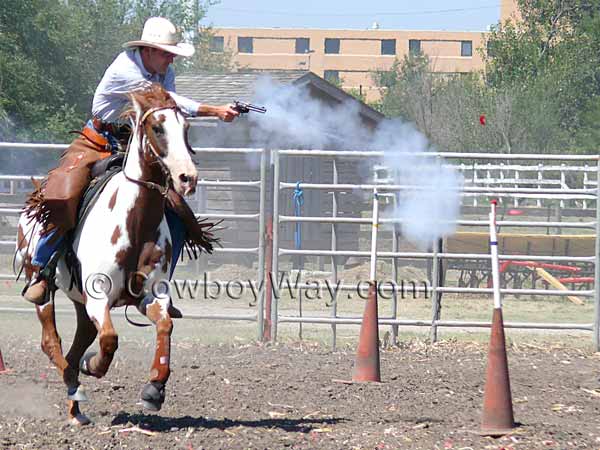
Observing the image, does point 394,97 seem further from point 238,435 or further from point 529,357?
point 238,435

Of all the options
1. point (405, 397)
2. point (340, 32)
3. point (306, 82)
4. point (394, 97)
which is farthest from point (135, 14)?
point (340, 32)

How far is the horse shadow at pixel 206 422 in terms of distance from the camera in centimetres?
680

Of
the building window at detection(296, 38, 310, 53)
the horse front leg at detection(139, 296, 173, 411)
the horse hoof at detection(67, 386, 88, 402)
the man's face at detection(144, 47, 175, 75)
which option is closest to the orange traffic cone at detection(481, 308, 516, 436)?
the horse front leg at detection(139, 296, 173, 411)

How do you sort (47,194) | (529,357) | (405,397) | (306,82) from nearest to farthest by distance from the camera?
(47,194)
(405,397)
(529,357)
(306,82)

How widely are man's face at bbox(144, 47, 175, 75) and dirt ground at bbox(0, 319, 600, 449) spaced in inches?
91.2

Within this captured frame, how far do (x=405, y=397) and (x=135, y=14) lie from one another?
45594mm

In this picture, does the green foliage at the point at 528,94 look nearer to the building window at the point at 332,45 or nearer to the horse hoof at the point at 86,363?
the horse hoof at the point at 86,363

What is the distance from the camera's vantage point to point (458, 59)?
10094cm

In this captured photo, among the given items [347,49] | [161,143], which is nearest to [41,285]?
A: [161,143]

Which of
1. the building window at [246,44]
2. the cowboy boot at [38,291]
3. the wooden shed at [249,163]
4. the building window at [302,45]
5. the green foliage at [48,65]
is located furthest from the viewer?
the building window at [302,45]

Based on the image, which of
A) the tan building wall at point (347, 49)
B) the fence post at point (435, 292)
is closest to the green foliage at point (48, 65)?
the fence post at point (435, 292)

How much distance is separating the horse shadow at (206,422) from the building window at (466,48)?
98.0m

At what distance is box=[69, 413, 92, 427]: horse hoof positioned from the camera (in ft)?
22.5

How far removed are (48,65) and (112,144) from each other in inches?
901
